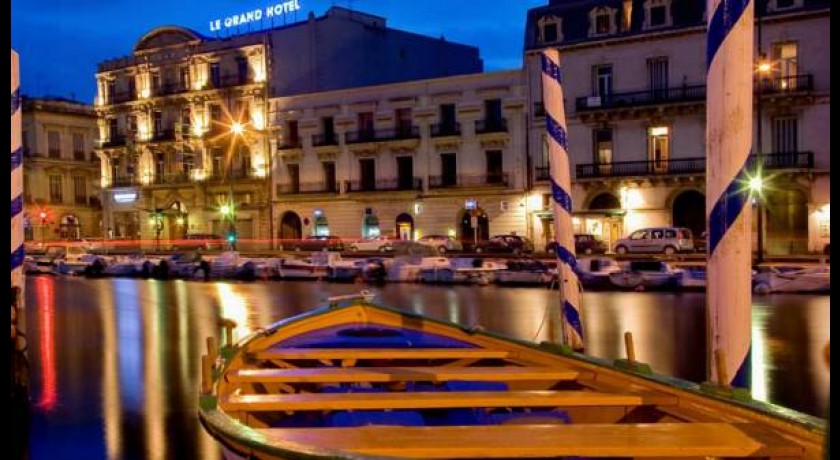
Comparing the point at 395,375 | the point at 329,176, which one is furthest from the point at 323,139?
the point at 395,375

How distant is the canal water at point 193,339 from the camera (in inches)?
336

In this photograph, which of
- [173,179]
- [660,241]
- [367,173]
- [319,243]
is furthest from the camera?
[173,179]

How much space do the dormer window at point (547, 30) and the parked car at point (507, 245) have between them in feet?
34.9

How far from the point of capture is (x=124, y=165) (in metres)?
62.4

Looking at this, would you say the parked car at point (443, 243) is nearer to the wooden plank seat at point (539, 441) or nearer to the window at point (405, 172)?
the window at point (405, 172)

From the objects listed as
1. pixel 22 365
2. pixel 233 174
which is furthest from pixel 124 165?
pixel 22 365

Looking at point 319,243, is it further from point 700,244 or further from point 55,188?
point 55,188

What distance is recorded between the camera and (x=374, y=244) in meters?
45.6

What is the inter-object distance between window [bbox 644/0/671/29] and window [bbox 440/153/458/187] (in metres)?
12.8

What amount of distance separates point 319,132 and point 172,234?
16.0 metres

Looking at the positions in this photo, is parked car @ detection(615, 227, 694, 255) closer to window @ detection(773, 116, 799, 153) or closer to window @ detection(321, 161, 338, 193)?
window @ detection(773, 116, 799, 153)

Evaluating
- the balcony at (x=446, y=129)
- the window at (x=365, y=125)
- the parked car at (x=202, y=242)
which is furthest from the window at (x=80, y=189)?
the balcony at (x=446, y=129)

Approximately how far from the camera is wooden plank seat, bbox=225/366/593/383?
5.70 metres

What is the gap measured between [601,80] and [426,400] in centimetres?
3977
